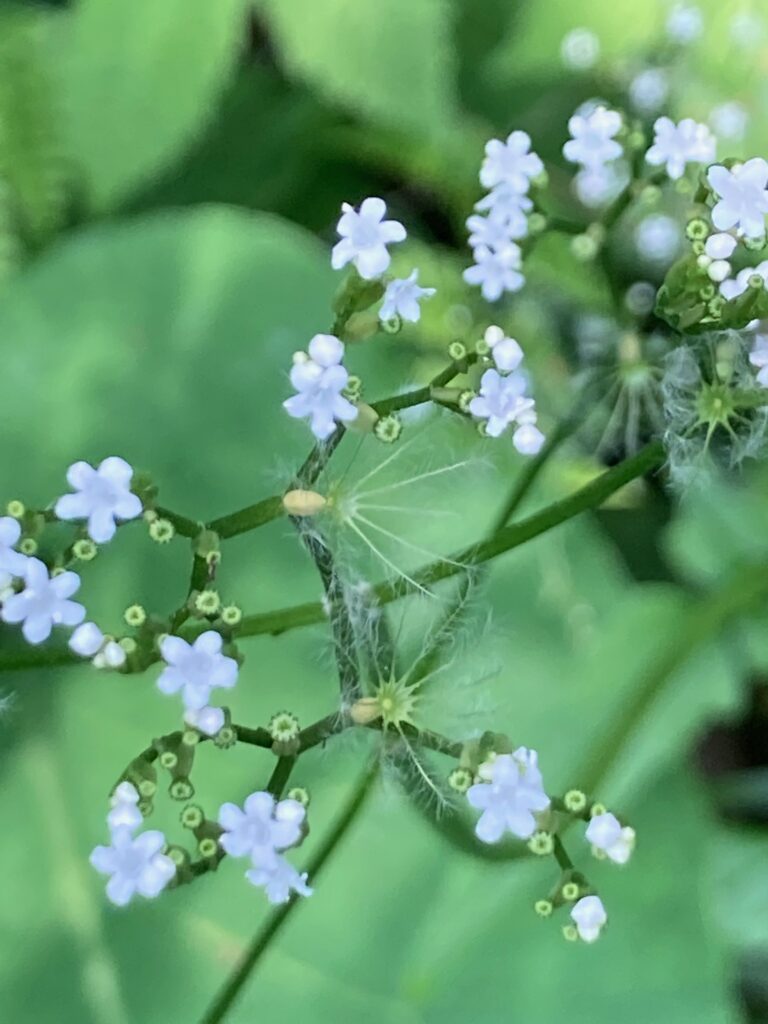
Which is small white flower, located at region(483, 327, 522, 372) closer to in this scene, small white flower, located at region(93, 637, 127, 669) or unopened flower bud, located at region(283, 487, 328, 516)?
unopened flower bud, located at region(283, 487, 328, 516)

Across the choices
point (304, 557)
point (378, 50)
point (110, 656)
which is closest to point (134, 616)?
point (110, 656)

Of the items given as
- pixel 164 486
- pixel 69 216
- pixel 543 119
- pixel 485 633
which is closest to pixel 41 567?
pixel 485 633

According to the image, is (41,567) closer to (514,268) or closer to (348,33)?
(514,268)

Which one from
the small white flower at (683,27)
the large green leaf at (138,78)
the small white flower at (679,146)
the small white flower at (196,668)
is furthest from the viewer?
the large green leaf at (138,78)

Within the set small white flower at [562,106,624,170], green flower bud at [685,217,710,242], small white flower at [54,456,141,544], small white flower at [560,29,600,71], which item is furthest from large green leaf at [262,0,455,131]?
small white flower at [54,456,141,544]

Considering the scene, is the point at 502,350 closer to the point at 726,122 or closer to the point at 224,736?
the point at 224,736

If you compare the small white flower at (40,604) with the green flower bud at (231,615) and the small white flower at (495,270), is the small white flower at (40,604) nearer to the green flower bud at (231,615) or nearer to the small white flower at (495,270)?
the green flower bud at (231,615)

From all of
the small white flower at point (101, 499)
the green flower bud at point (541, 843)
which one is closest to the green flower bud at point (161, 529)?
the small white flower at point (101, 499)
